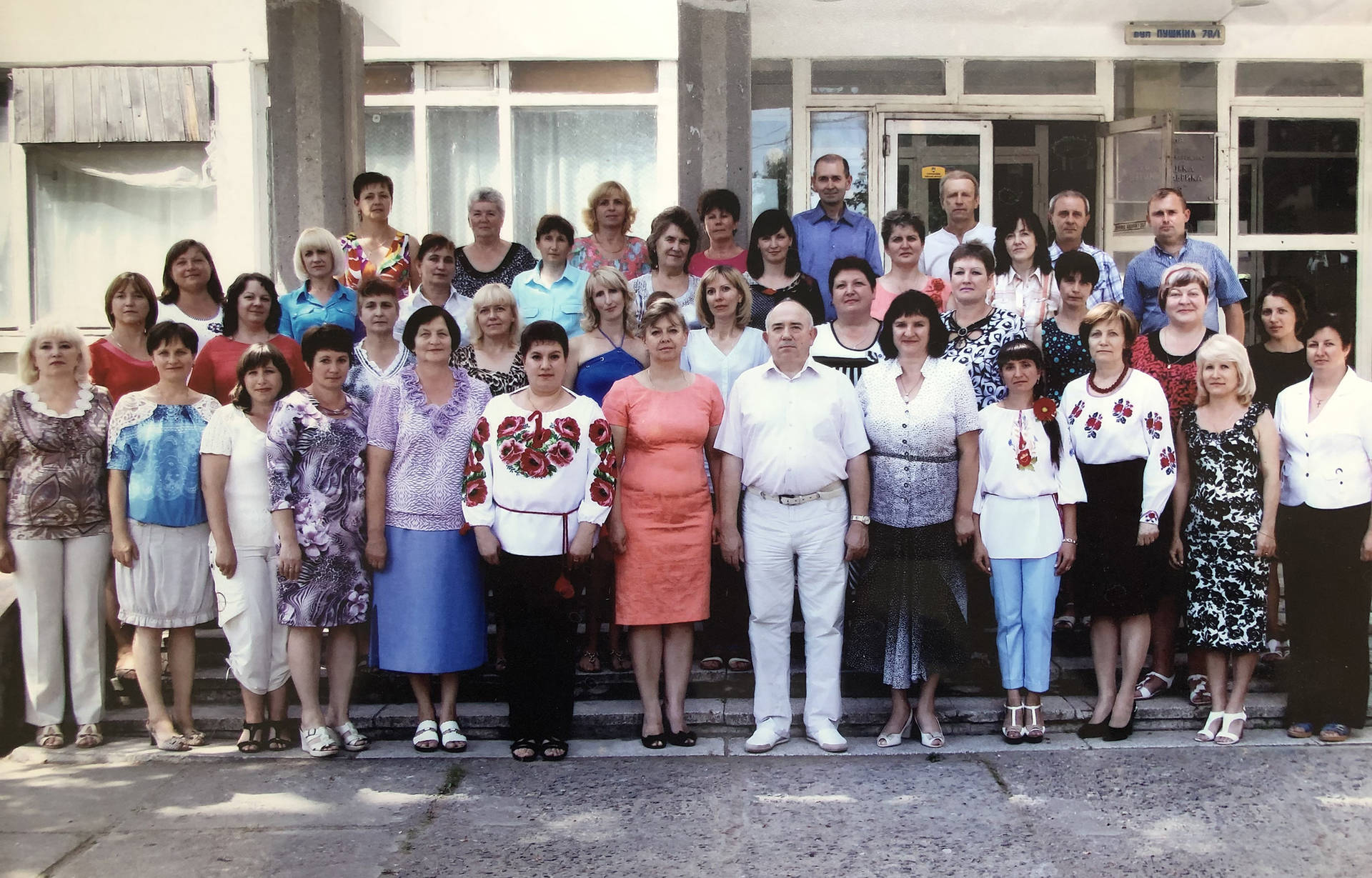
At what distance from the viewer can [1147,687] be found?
18.2 feet

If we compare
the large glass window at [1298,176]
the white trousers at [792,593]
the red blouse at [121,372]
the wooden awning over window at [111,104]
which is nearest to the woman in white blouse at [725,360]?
the white trousers at [792,593]

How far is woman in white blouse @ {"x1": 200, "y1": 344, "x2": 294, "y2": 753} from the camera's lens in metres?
5.17

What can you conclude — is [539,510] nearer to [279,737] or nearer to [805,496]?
[805,496]

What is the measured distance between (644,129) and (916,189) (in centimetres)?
224

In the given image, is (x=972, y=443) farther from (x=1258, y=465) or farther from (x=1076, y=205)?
(x=1076, y=205)

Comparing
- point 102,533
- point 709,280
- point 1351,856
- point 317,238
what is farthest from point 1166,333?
point 102,533

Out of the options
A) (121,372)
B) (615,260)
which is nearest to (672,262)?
(615,260)

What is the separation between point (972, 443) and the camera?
5.16m

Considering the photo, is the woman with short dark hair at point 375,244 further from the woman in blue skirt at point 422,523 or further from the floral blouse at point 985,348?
the floral blouse at point 985,348

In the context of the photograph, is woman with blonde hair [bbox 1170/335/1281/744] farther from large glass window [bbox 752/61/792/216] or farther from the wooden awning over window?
the wooden awning over window

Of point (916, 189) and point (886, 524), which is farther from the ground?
point (916, 189)

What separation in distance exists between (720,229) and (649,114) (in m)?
3.57

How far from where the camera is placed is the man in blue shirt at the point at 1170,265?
6.22 metres

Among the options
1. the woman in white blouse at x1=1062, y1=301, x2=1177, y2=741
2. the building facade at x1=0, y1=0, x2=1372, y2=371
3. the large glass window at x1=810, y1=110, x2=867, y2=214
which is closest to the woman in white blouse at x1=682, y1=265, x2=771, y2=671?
the woman in white blouse at x1=1062, y1=301, x2=1177, y2=741
